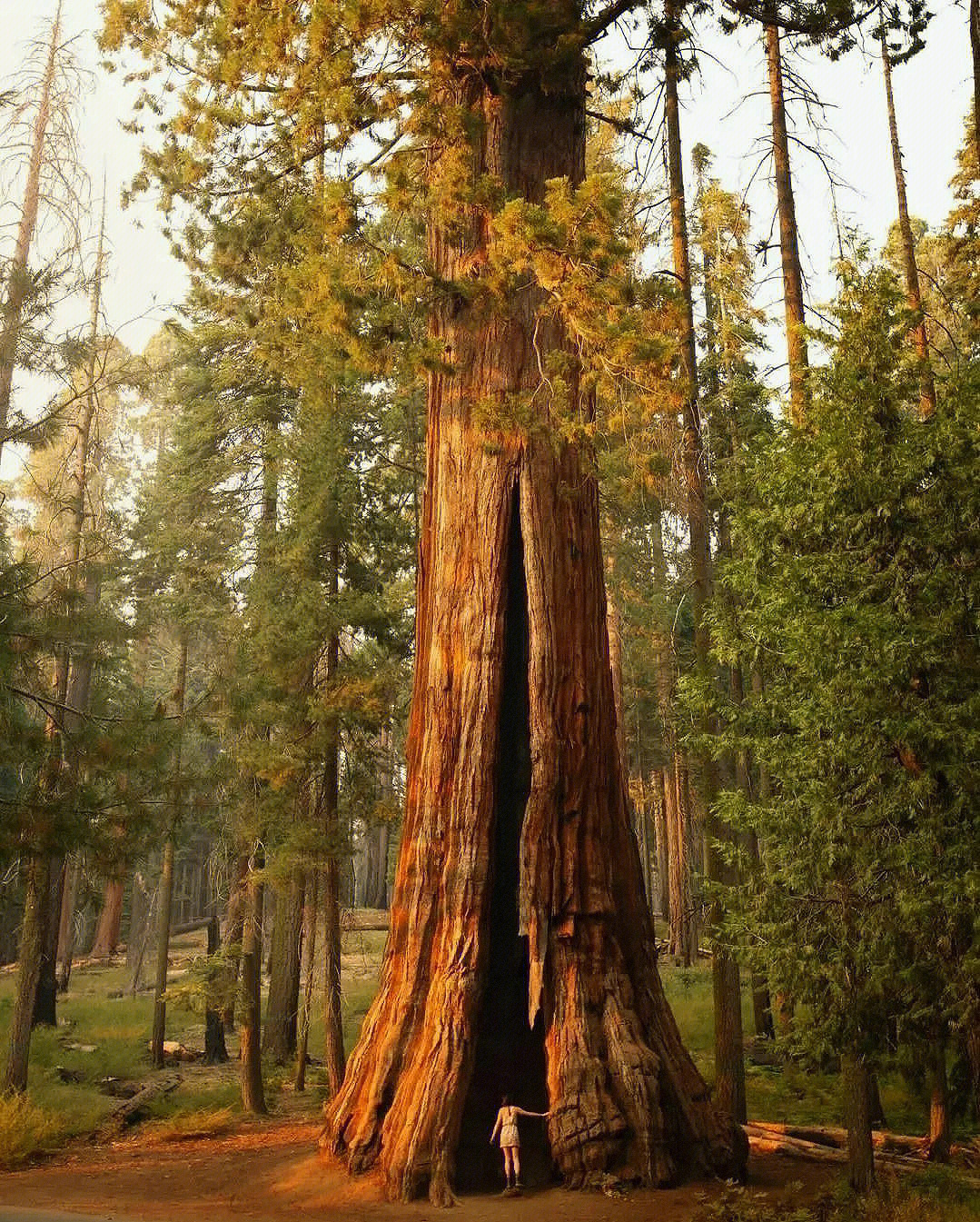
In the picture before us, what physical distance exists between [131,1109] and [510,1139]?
25.6 ft

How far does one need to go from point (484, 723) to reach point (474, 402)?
2.82 meters

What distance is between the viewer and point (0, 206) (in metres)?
14.1

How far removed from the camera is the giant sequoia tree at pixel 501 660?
7.82m

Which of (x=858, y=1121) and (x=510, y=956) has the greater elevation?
(x=510, y=956)

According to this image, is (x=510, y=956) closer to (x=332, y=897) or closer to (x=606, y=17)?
(x=332, y=897)

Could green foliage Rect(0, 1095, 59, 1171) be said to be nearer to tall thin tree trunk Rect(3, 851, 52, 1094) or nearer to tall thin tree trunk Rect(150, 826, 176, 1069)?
tall thin tree trunk Rect(3, 851, 52, 1094)

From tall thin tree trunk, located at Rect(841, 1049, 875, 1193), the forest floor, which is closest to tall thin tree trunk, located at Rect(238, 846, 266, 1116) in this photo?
the forest floor

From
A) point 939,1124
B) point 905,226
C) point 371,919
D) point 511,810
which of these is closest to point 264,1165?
point 511,810

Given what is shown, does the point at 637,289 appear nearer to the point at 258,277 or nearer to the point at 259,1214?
the point at 258,277

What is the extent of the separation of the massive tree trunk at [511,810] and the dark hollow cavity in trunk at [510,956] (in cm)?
2

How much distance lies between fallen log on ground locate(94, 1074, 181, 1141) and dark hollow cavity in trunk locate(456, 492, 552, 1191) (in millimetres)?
6101

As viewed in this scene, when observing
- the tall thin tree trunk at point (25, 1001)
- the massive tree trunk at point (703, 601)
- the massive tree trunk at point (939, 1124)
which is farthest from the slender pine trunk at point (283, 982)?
the massive tree trunk at point (939, 1124)

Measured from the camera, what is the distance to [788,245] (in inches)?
455

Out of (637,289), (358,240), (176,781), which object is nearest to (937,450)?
(637,289)
